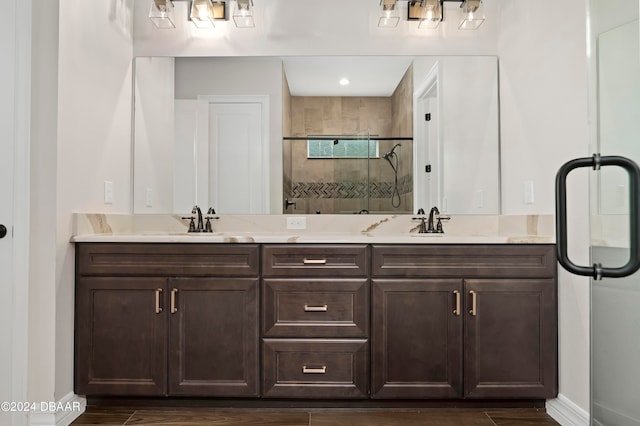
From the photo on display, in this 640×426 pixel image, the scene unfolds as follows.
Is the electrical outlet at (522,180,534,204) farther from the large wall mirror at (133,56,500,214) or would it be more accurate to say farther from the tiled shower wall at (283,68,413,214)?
the tiled shower wall at (283,68,413,214)

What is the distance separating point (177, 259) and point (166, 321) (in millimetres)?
304

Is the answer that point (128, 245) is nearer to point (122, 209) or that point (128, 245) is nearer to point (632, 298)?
point (122, 209)

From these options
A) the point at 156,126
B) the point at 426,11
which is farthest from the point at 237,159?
the point at 426,11

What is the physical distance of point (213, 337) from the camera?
85.4 inches

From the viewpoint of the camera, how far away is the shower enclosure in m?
2.78

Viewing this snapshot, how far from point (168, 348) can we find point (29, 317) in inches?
24.0

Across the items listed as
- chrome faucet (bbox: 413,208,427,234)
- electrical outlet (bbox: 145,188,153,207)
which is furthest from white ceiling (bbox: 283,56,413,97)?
electrical outlet (bbox: 145,188,153,207)

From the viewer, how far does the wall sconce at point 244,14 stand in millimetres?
2712

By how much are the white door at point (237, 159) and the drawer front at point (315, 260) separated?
67cm

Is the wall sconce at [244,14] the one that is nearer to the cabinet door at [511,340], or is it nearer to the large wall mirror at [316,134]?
the large wall mirror at [316,134]

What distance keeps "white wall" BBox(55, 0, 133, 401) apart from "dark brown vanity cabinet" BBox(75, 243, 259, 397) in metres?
0.11

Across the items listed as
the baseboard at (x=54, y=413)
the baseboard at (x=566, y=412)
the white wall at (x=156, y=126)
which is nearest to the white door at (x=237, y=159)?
the white wall at (x=156, y=126)

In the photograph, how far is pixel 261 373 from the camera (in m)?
2.16

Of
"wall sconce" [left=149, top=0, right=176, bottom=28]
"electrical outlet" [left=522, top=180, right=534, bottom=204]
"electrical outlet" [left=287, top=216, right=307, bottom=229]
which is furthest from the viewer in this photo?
"electrical outlet" [left=287, top=216, right=307, bottom=229]
